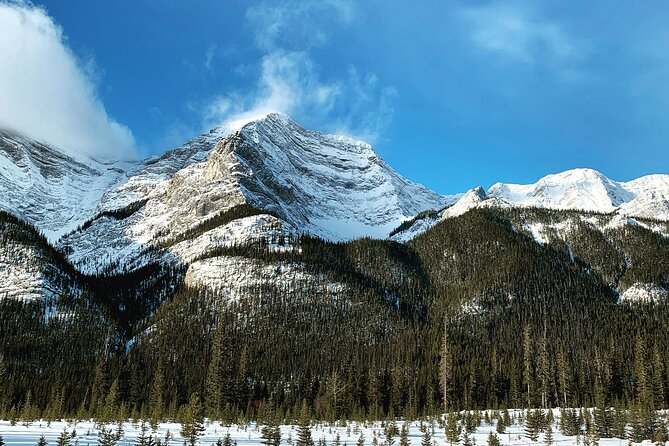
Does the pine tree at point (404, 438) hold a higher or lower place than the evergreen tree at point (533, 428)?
lower

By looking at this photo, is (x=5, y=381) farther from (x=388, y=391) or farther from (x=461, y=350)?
(x=461, y=350)

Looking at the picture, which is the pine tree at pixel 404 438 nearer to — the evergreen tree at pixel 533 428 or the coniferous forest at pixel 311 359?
the evergreen tree at pixel 533 428

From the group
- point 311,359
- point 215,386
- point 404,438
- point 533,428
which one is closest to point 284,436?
point 404,438

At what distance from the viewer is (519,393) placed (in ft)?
400

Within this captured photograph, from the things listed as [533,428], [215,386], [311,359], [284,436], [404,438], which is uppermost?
[311,359]

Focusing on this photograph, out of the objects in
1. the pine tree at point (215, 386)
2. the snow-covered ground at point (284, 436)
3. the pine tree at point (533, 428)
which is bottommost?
the snow-covered ground at point (284, 436)

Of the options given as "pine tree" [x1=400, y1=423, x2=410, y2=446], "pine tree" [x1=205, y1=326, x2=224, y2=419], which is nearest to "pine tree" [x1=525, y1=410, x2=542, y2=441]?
"pine tree" [x1=400, y1=423, x2=410, y2=446]

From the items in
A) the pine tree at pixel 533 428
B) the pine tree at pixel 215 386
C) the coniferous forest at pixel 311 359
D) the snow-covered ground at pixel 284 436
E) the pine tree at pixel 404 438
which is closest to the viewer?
the pine tree at pixel 404 438

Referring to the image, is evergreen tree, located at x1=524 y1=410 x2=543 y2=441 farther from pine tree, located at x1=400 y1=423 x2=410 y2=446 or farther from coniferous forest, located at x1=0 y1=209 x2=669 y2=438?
coniferous forest, located at x1=0 y1=209 x2=669 y2=438

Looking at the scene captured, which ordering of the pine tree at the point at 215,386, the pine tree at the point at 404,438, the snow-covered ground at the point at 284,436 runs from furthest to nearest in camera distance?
1. the pine tree at the point at 215,386
2. the snow-covered ground at the point at 284,436
3. the pine tree at the point at 404,438

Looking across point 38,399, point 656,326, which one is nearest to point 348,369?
point 38,399

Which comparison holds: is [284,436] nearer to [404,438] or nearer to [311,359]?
[404,438]

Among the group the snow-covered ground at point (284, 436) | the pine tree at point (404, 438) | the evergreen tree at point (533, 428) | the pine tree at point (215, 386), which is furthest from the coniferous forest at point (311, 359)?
the evergreen tree at point (533, 428)

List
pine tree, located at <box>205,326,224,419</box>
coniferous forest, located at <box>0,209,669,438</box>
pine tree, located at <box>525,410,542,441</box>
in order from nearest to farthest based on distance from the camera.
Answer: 1. pine tree, located at <box>525,410,542,441</box>
2. pine tree, located at <box>205,326,224,419</box>
3. coniferous forest, located at <box>0,209,669,438</box>
